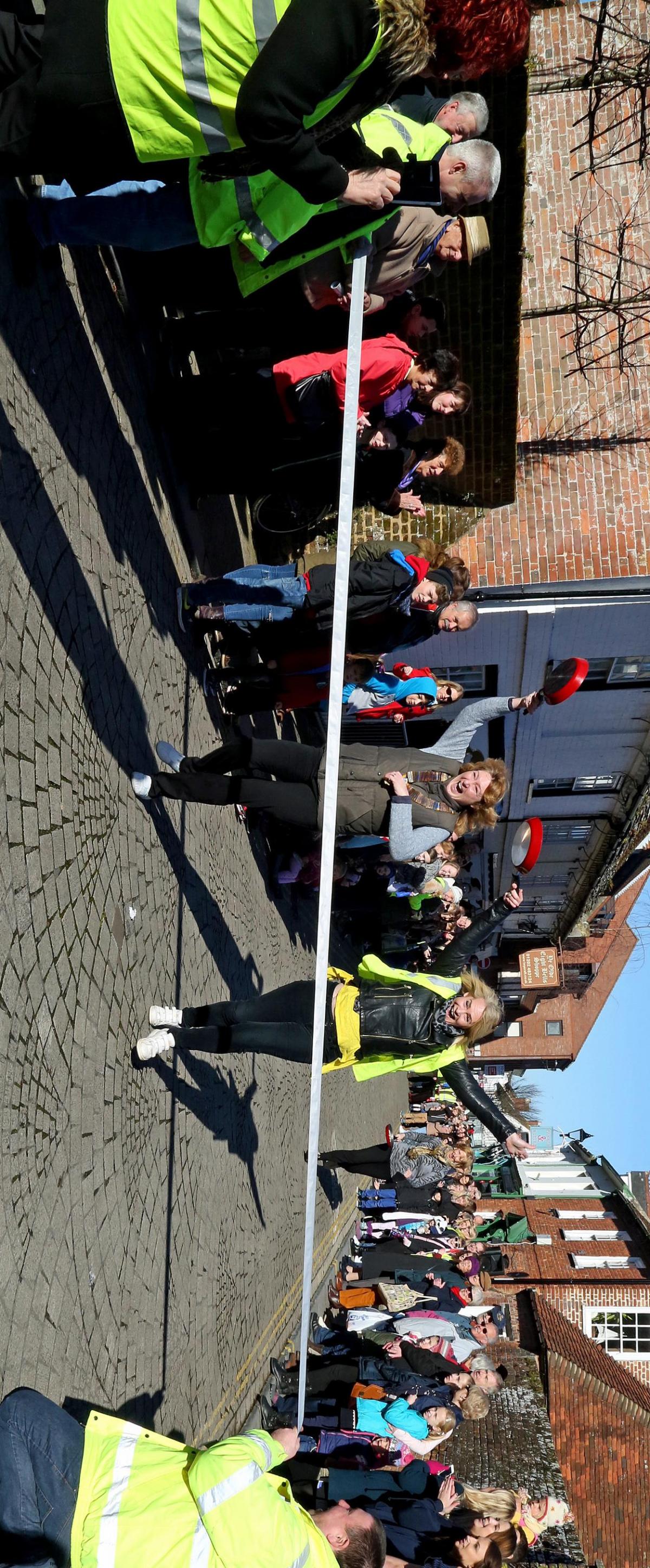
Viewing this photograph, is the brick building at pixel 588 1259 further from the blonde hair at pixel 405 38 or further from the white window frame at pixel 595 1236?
the blonde hair at pixel 405 38

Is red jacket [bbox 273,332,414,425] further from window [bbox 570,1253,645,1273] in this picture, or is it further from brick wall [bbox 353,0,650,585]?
window [bbox 570,1253,645,1273]

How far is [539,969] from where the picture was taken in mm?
25219

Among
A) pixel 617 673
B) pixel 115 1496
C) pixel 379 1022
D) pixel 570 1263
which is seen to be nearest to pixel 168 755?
pixel 379 1022

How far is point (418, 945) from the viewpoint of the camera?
13.9 meters

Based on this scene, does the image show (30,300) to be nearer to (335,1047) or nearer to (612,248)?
(335,1047)

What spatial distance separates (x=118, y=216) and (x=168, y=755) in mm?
3177

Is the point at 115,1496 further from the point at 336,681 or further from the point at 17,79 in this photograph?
the point at 17,79

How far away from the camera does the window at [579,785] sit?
2094cm

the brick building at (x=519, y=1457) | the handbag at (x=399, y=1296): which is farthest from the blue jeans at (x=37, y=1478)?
the handbag at (x=399, y=1296)

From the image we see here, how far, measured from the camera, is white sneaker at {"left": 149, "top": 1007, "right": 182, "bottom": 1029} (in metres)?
6.48

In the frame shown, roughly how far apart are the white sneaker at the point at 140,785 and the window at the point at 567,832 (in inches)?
711

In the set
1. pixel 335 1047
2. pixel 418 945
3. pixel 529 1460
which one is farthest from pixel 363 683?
pixel 529 1460

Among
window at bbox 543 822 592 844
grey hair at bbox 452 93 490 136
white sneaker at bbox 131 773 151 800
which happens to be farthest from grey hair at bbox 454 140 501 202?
window at bbox 543 822 592 844

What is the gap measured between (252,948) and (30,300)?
5.93 metres
